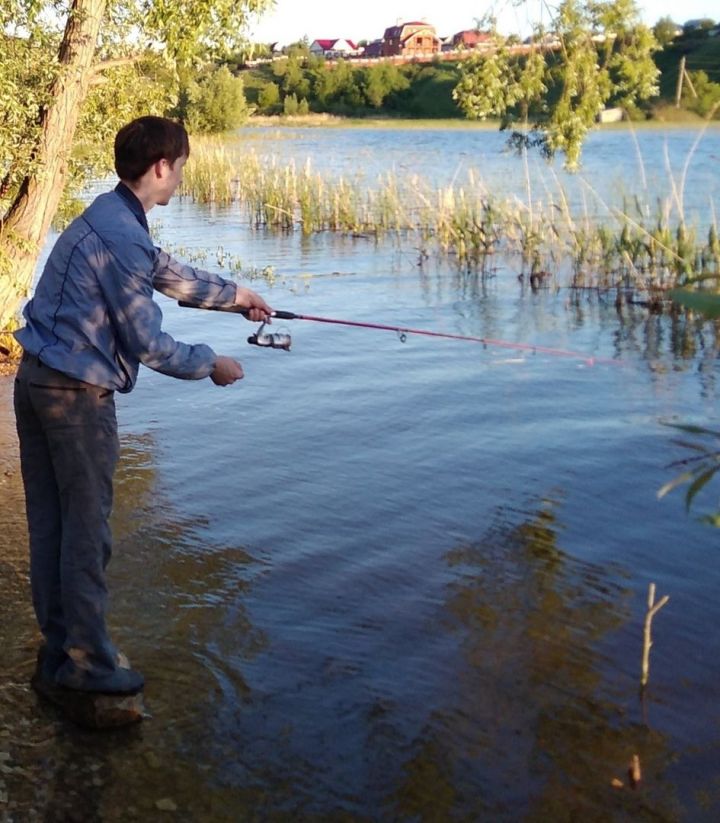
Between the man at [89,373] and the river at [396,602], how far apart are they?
42 cm

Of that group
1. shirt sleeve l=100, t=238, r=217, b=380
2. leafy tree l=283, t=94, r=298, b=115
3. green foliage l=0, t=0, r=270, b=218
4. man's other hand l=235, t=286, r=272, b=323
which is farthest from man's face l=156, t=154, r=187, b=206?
leafy tree l=283, t=94, r=298, b=115

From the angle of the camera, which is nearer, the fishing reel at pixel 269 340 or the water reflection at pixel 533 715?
the water reflection at pixel 533 715

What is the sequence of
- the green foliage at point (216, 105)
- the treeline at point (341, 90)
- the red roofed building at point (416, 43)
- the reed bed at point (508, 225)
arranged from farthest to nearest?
the treeline at point (341, 90)
the green foliage at point (216, 105)
the red roofed building at point (416, 43)
the reed bed at point (508, 225)

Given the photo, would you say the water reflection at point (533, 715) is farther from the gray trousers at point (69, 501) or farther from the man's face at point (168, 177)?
the man's face at point (168, 177)

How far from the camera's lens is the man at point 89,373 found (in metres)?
3.71

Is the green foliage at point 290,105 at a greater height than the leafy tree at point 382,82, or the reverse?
the leafy tree at point 382,82

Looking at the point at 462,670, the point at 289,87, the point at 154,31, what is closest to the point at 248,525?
the point at 462,670

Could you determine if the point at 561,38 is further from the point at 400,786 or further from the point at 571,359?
the point at 400,786

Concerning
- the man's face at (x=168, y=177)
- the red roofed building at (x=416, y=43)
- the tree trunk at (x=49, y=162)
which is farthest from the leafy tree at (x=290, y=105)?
the man's face at (x=168, y=177)

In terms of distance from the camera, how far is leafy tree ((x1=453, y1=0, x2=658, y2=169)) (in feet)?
32.6

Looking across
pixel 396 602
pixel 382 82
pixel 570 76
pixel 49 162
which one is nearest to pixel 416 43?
pixel 382 82

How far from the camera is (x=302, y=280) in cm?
1681

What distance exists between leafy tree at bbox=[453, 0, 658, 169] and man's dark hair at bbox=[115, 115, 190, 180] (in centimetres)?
671

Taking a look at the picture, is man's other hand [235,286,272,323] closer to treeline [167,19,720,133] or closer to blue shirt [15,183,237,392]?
blue shirt [15,183,237,392]
